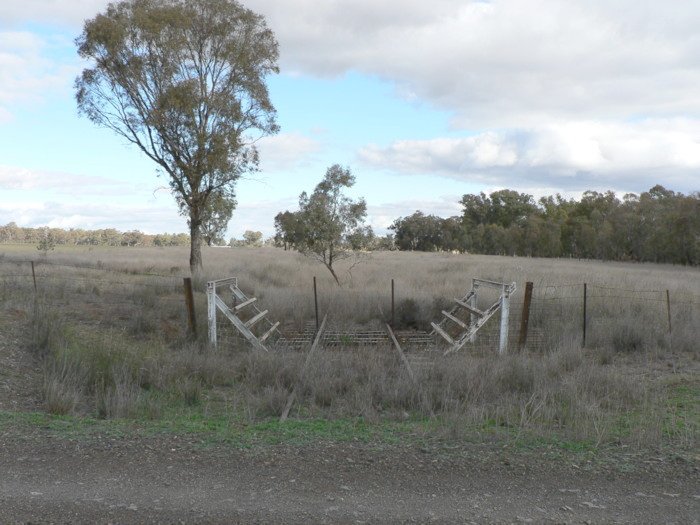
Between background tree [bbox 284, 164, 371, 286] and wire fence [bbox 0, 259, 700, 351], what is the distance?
22.0 feet

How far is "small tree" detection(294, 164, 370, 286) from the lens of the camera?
26172mm

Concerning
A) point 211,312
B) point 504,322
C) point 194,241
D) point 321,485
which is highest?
point 194,241

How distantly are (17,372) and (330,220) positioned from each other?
17718 mm

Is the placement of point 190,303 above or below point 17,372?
above

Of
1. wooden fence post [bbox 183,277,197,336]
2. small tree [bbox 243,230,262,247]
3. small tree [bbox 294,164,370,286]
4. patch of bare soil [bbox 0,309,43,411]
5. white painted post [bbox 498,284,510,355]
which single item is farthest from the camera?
small tree [bbox 243,230,262,247]

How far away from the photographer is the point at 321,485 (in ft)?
16.9

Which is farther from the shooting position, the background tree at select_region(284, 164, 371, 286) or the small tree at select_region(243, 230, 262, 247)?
the small tree at select_region(243, 230, 262, 247)

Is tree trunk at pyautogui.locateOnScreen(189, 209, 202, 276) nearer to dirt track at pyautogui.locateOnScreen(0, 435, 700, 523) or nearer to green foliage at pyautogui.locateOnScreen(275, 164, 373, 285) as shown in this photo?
green foliage at pyautogui.locateOnScreen(275, 164, 373, 285)

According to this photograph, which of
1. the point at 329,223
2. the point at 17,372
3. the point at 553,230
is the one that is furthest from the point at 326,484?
the point at 553,230

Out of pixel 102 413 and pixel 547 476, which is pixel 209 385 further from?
pixel 547 476

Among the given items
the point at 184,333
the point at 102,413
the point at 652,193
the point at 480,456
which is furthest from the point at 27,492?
the point at 652,193

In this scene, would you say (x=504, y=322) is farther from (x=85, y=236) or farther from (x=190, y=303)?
(x=85, y=236)

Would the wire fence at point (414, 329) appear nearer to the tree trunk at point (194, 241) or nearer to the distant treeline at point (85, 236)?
the tree trunk at point (194, 241)

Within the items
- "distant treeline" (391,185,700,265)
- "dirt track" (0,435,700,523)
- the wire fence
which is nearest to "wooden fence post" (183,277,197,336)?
Answer: the wire fence
